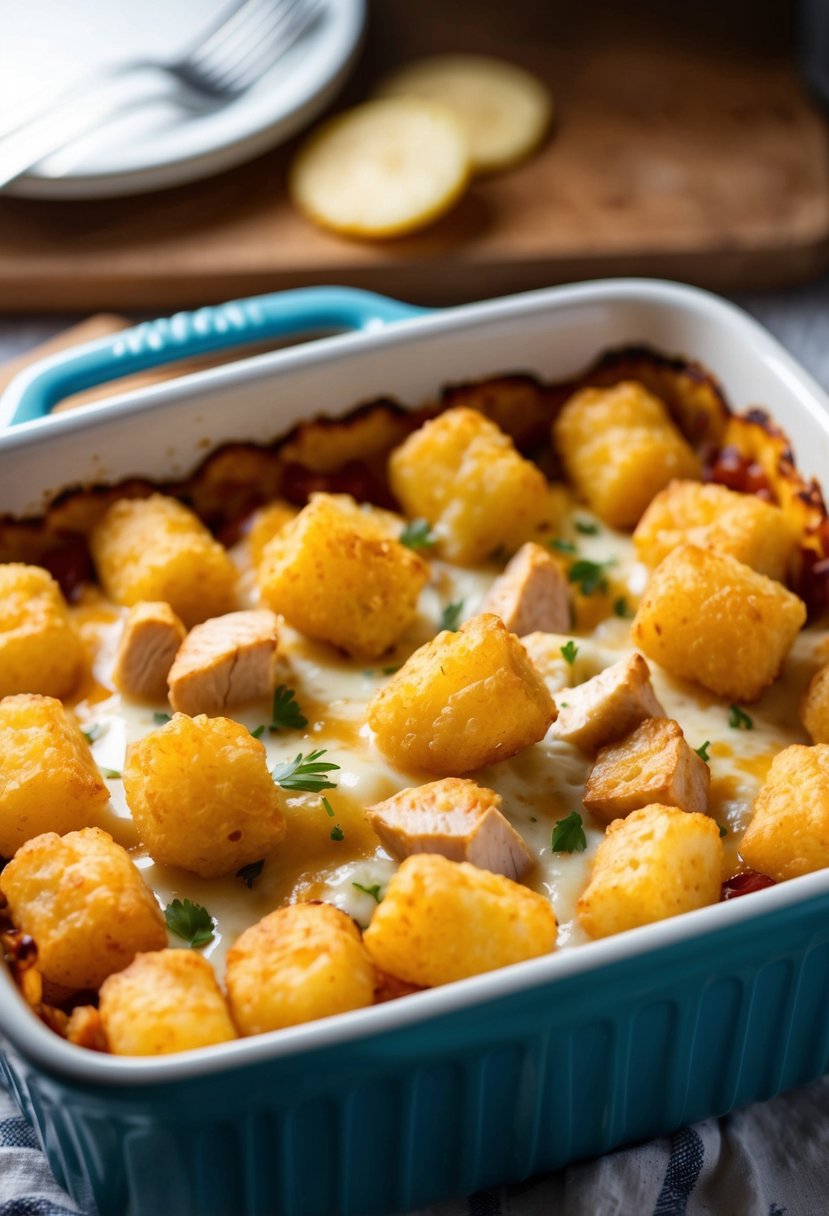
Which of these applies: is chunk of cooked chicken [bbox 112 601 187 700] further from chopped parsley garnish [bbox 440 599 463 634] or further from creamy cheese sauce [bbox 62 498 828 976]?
chopped parsley garnish [bbox 440 599 463 634]

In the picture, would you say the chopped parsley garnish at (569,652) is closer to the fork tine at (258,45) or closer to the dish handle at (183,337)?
the dish handle at (183,337)

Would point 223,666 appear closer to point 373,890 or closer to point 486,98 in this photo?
point 373,890

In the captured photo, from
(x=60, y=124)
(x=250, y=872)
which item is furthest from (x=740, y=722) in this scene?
(x=60, y=124)

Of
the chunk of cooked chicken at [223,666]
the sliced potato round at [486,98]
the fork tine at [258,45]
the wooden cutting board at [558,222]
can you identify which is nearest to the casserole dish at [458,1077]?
the chunk of cooked chicken at [223,666]

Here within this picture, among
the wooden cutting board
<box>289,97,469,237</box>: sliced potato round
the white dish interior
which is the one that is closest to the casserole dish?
the white dish interior

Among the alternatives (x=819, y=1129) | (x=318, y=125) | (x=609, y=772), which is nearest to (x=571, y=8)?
(x=318, y=125)

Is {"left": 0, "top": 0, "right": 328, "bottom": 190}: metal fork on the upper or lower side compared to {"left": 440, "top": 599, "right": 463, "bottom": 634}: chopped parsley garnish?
upper

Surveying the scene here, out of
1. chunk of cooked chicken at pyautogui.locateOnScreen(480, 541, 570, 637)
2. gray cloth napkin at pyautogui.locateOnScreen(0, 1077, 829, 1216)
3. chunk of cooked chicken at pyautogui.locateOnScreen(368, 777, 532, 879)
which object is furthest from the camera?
chunk of cooked chicken at pyautogui.locateOnScreen(480, 541, 570, 637)
